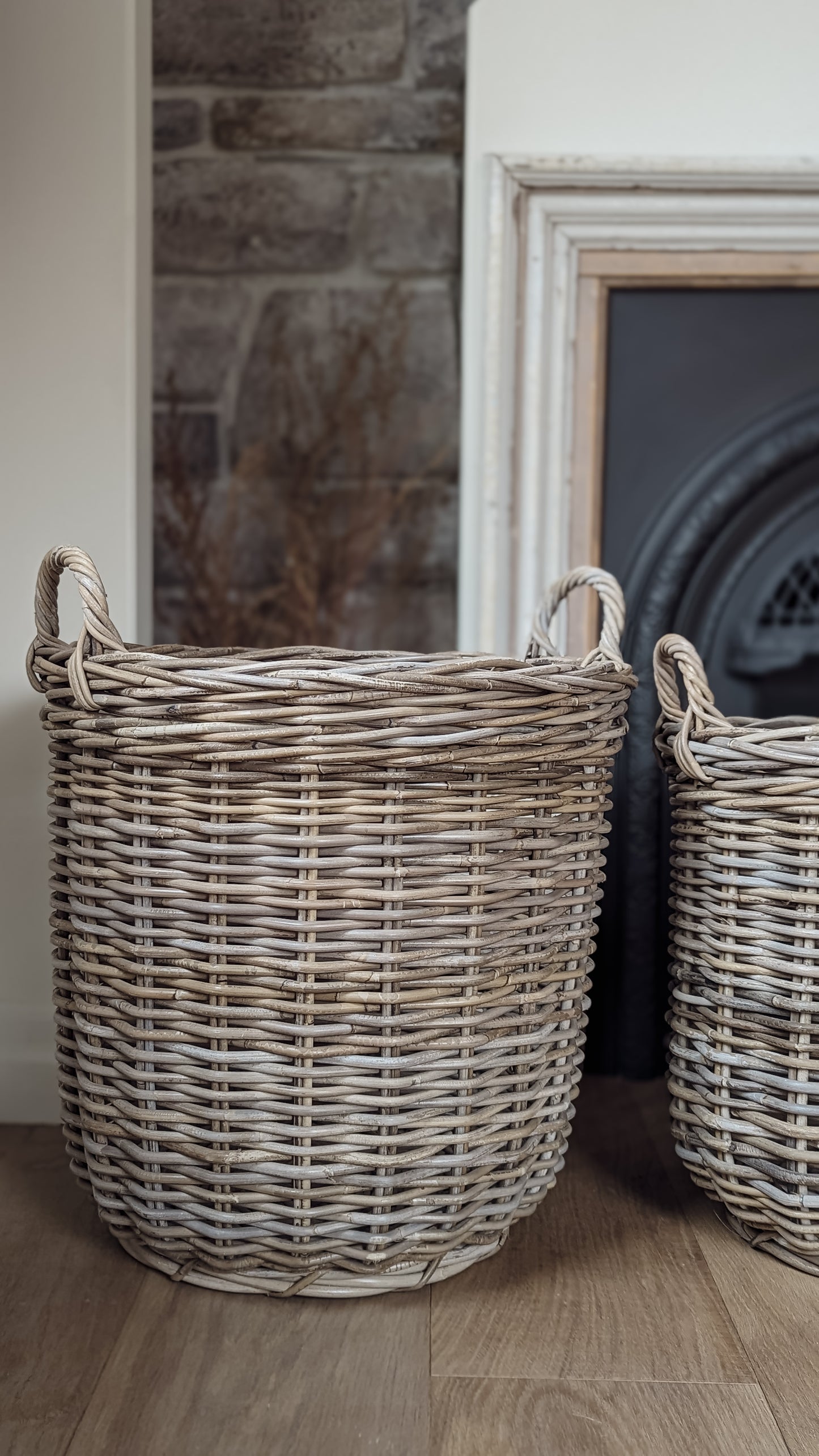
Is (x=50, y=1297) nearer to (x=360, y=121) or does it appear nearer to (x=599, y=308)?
(x=599, y=308)

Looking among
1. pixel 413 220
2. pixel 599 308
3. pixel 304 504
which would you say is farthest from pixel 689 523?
pixel 413 220

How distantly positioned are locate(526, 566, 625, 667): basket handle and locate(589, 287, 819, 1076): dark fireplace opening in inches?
10.1

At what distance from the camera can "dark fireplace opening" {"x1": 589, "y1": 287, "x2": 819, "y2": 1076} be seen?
4.24 ft

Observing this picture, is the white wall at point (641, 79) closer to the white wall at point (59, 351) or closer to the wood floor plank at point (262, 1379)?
the white wall at point (59, 351)

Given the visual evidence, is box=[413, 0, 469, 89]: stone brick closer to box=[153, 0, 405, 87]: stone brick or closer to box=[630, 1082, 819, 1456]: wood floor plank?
box=[153, 0, 405, 87]: stone brick

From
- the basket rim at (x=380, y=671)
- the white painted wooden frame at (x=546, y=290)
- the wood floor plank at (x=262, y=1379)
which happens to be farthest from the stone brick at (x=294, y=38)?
the wood floor plank at (x=262, y=1379)

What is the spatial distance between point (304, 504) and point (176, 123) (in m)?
0.65

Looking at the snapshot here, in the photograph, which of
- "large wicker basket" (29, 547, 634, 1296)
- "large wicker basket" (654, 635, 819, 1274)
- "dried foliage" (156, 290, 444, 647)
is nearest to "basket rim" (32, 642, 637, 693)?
"large wicker basket" (29, 547, 634, 1296)

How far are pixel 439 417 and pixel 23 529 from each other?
86cm

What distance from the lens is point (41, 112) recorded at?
1.08m

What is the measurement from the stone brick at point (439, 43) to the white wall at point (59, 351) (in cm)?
77

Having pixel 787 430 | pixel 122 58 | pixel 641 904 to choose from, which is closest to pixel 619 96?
pixel 787 430

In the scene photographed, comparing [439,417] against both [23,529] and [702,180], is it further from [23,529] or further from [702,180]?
[23,529]

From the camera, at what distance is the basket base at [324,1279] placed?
0.80 meters
